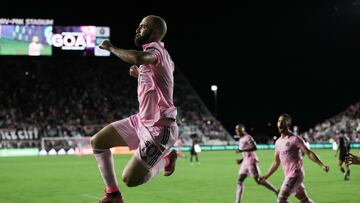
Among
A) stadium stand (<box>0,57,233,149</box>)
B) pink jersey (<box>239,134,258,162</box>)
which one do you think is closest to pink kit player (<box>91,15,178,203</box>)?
pink jersey (<box>239,134,258,162</box>)

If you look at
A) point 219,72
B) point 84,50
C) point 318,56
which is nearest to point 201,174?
point 84,50

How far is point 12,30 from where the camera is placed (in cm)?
Answer: 5634

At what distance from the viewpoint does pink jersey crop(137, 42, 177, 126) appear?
23.1 ft

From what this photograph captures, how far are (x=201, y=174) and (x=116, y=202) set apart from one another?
71.4 ft

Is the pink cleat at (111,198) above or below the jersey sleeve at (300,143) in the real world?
below

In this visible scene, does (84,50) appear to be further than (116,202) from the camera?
Yes

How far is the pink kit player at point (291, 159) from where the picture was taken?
41.6 ft

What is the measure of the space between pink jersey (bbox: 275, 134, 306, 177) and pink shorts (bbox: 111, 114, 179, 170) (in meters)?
6.31

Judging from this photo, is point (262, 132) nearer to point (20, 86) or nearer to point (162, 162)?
point (20, 86)

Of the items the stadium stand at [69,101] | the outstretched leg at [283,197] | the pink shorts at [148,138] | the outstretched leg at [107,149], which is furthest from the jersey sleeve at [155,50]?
the stadium stand at [69,101]

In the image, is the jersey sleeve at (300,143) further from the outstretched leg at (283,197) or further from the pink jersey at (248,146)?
the pink jersey at (248,146)

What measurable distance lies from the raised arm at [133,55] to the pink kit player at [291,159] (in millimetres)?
6747

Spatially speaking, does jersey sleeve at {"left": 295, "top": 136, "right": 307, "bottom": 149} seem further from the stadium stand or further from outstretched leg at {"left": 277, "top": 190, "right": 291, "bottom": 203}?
the stadium stand

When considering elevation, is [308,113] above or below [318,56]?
below
